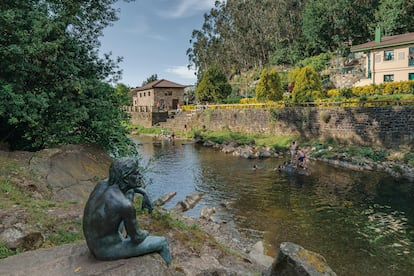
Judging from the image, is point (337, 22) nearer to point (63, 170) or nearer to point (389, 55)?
point (389, 55)

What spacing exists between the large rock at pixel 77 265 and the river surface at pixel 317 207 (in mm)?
6689

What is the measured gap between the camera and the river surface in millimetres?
10672

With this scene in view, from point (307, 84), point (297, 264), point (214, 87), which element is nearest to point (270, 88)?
point (307, 84)

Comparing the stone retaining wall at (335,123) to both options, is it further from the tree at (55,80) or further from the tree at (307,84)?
the tree at (55,80)

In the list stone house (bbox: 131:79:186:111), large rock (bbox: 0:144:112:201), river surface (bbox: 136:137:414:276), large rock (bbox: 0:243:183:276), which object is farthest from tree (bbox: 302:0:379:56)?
large rock (bbox: 0:243:183:276)

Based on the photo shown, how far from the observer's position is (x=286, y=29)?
221 feet

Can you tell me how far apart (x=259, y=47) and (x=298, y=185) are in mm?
58001

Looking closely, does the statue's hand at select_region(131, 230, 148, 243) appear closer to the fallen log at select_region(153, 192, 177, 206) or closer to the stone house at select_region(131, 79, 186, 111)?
the fallen log at select_region(153, 192, 177, 206)

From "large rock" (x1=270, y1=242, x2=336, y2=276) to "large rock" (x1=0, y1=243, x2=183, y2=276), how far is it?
2.89 m

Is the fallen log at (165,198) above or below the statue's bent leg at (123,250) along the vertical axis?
below

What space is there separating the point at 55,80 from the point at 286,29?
208ft

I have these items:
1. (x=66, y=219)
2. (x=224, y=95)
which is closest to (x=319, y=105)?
(x=224, y=95)

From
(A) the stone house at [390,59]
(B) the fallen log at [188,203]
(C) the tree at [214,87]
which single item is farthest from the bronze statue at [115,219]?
(C) the tree at [214,87]

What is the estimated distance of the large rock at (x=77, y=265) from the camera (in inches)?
159
